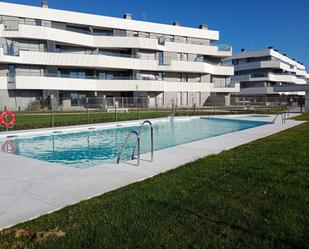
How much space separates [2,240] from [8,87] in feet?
109

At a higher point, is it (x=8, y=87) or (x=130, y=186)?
(x=8, y=87)

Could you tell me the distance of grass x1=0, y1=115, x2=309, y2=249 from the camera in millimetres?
A: 3105

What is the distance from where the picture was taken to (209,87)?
46250mm

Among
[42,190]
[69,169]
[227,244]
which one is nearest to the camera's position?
[227,244]

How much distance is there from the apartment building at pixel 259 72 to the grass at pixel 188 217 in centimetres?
6093

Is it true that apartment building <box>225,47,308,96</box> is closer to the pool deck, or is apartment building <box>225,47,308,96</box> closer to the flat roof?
the flat roof

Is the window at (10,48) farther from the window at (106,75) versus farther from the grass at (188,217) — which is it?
the grass at (188,217)

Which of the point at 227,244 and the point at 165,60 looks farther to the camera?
the point at 165,60

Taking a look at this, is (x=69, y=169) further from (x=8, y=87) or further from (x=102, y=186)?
(x=8, y=87)

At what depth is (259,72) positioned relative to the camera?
6397cm

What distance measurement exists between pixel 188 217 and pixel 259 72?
66.5m

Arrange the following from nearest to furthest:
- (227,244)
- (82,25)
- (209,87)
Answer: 1. (227,244)
2. (82,25)
3. (209,87)

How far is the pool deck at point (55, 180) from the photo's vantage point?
4285 mm

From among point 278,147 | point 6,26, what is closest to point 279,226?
point 278,147
